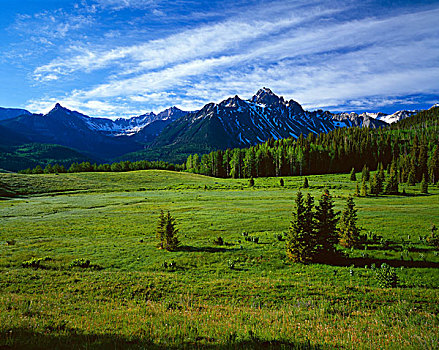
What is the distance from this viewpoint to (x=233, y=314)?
36.1ft

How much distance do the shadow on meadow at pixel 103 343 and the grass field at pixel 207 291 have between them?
4cm

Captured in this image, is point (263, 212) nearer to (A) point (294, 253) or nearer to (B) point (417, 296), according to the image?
(A) point (294, 253)

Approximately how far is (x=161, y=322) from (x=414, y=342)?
30.9 ft

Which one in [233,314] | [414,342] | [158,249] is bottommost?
[158,249]

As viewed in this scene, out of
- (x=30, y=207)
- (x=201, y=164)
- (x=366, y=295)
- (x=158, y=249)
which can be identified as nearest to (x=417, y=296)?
(x=366, y=295)

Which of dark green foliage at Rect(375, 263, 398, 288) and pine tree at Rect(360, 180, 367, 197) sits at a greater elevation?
pine tree at Rect(360, 180, 367, 197)

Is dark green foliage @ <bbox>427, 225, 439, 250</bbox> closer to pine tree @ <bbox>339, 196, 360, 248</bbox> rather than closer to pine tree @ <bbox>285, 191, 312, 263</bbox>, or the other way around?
pine tree @ <bbox>339, 196, 360, 248</bbox>

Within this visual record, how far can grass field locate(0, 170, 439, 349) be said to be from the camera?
8414mm

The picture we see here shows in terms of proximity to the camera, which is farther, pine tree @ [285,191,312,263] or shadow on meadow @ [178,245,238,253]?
shadow on meadow @ [178,245,238,253]

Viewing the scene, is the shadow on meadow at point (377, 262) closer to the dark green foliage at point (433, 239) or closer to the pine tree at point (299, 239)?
the pine tree at point (299, 239)

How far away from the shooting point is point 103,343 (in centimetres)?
768

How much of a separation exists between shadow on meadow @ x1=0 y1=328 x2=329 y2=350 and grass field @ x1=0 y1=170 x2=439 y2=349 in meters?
0.04

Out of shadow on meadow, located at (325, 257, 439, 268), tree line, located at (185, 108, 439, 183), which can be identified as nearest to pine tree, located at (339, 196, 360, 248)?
shadow on meadow, located at (325, 257, 439, 268)

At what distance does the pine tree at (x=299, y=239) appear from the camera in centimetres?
2273
